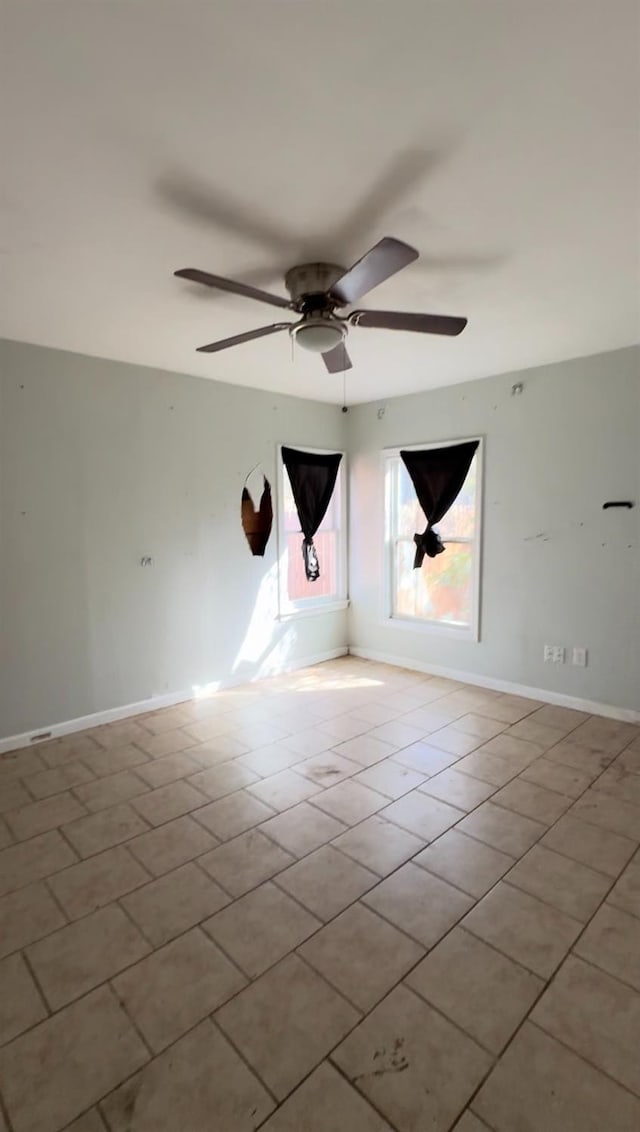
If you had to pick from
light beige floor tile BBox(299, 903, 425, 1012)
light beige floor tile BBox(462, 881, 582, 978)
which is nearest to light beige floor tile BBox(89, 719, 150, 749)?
light beige floor tile BBox(299, 903, 425, 1012)

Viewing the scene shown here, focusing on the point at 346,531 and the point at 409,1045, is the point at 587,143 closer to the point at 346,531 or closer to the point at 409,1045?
the point at 409,1045

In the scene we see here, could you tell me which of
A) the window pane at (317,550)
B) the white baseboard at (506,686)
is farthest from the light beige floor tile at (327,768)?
the window pane at (317,550)

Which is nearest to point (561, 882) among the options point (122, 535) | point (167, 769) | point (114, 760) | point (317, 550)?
point (167, 769)

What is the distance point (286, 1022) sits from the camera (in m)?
1.54

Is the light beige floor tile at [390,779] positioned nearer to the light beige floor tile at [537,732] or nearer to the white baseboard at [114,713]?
the light beige floor tile at [537,732]

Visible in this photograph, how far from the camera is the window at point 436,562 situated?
4367mm

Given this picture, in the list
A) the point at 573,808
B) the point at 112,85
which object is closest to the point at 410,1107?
the point at 573,808

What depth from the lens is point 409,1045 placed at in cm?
147

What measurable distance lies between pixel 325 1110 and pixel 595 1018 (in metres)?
0.83

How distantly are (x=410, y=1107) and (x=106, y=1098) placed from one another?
2.53ft

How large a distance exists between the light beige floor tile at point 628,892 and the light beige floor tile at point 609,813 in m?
0.23

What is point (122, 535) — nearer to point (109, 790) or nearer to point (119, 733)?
point (119, 733)

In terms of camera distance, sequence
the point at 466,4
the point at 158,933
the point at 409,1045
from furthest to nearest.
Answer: the point at 158,933, the point at 409,1045, the point at 466,4

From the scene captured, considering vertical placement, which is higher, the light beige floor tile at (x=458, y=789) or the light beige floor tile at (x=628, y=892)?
the light beige floor tile at (x=458, y=789)
